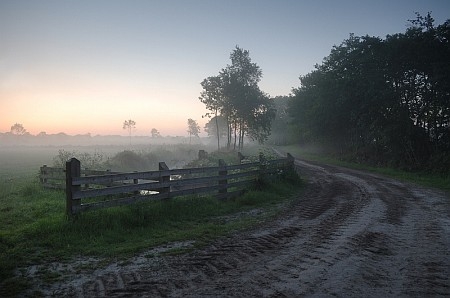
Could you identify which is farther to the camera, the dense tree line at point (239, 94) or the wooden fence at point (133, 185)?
the dense tree line at point (239, 94)

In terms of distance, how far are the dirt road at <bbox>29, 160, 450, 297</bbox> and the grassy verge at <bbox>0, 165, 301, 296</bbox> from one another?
847mm

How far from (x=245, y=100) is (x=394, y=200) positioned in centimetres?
3185

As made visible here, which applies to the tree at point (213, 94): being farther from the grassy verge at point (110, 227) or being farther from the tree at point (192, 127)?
the tree at point (192, 127)

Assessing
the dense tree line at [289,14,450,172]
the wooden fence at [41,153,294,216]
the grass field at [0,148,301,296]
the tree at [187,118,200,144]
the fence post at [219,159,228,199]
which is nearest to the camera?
the grass field at [0,148,301,296]

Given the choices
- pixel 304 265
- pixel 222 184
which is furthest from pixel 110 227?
pixel 222 184

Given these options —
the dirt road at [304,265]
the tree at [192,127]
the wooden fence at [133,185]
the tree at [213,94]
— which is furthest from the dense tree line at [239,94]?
the tree at [192,127]

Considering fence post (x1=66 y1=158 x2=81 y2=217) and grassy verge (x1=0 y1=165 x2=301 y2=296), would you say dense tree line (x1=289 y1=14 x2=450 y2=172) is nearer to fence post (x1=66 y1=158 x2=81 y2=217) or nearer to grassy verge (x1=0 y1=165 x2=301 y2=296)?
grassy verge (x1=0 y1=165 x2=301 y2=296)

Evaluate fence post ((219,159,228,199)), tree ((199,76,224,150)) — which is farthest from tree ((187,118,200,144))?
fence post ((219,159,228,199))

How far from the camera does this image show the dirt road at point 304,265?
177 inches

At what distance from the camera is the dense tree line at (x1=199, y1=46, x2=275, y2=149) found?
42.4 metres

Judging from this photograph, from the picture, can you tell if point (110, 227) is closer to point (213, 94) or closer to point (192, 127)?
point (213, 94)

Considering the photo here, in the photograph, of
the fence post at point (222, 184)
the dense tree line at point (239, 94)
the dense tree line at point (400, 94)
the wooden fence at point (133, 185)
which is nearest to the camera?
the wooden fence at point (133, 185)

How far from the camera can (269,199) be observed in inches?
492

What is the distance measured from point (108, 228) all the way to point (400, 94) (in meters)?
27.0
